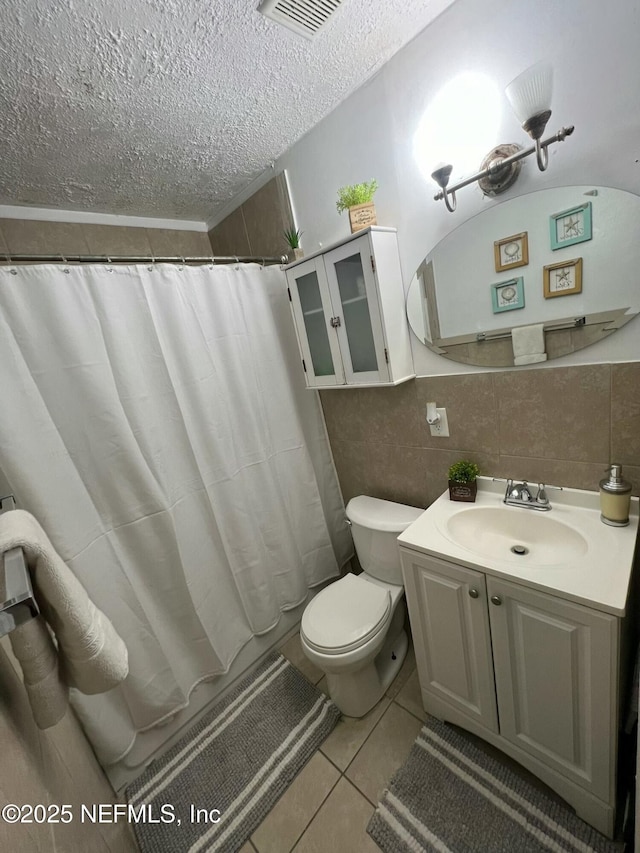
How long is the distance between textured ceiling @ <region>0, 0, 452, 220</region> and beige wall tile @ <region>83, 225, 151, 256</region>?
0.52 feet

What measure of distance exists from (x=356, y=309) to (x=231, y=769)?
72.3 inches

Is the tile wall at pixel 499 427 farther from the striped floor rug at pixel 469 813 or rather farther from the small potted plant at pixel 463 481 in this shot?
the striped floor rug at pixel 469 813

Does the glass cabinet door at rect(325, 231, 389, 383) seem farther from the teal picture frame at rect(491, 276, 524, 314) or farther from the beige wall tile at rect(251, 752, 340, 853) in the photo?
the beige wall tile at rect(251, 752, 340, 853)

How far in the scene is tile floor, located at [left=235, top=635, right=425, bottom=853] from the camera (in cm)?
105

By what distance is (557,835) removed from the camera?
0.95 metres

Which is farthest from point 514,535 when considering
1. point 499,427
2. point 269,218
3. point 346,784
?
point 269,218

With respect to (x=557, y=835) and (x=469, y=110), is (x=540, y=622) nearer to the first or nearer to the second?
(x=557, y=835)

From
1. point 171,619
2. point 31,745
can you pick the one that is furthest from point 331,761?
point 31,745

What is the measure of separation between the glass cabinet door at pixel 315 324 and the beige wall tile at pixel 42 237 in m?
1.10

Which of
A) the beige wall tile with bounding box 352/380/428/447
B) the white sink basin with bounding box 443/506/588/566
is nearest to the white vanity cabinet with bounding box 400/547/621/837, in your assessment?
the white sink basin with bounding box 443/506/588/566

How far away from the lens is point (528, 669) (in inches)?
36.9

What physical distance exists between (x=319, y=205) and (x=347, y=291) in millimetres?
483

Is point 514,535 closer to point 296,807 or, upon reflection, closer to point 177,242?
point 296,807

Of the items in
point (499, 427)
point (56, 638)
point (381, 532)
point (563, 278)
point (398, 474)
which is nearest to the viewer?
point (56, 638)
